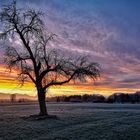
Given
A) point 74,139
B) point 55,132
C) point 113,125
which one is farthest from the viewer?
point 113,125

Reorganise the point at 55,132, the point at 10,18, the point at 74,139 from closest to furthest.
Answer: the point at 74,139 → the point at 55,132 → the point at 10,18

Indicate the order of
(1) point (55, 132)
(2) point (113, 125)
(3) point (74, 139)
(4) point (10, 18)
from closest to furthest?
(3) point (74, 139)
(1) point (55, 132)
(2) point (113, 125)
(4) point (10, 18)

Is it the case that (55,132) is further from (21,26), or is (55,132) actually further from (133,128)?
(21,26)

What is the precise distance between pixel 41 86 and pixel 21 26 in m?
8.18

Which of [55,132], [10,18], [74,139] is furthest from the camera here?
[10,18]

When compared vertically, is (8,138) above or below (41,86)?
below

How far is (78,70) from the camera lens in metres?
45.1

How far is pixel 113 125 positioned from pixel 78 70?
1234 centimetres

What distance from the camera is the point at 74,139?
27547 millimetres

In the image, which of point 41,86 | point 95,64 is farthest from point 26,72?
point 95,64

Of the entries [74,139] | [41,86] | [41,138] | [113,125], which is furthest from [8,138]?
[41,86]

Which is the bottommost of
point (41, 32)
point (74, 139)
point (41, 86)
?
point (74, 139)

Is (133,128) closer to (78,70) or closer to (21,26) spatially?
(78,70)

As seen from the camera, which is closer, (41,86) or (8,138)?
(8,138)
